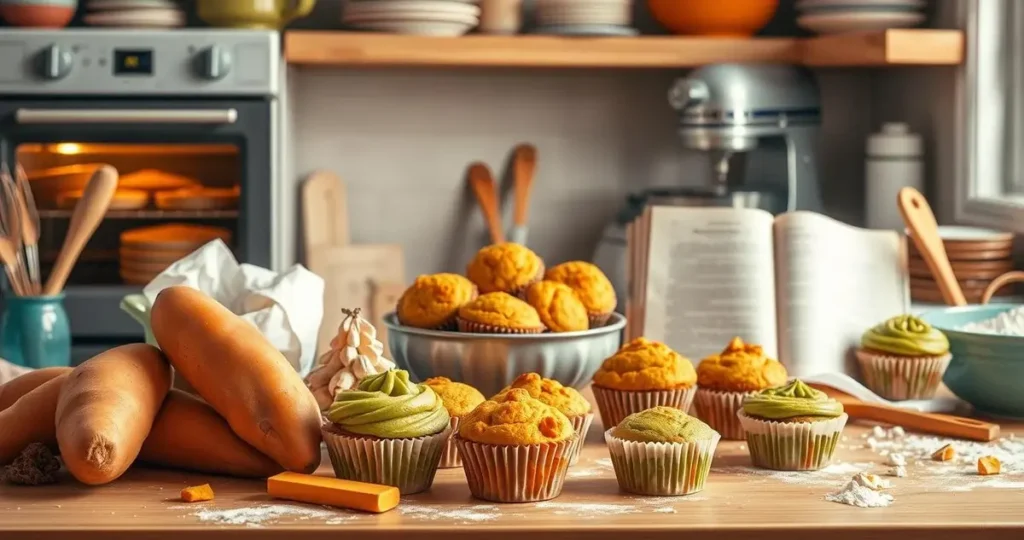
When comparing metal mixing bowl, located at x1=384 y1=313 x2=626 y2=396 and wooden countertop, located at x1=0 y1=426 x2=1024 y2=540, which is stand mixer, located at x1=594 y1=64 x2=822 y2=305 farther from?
wooden countertop, located at x1=0 y1=426 x2=1024 y2=540

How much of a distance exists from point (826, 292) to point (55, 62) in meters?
1.77

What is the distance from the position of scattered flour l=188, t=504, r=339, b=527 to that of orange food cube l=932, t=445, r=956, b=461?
58 cm

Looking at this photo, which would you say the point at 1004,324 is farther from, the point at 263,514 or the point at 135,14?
the point at 135,14

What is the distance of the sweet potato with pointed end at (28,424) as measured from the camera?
1168 millimetres

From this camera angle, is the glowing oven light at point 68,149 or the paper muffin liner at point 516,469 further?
the glowing oven light at point 68,149

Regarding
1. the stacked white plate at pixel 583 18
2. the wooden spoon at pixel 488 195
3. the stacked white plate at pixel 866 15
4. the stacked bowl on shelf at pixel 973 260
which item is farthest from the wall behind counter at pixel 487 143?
the stacked bowl on shelf at pixel 973 260

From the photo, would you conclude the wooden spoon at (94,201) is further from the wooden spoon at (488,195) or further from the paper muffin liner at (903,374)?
the wooden spoon at (488,195)

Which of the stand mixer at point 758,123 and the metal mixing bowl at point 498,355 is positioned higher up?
the stand mixer at point 758,123

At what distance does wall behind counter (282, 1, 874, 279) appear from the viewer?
3.21 m

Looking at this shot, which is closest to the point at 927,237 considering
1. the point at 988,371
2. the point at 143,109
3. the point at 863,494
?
the point at 988,371

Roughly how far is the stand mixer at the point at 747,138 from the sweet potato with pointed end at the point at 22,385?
1.69m

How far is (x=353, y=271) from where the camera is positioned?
3094 mm

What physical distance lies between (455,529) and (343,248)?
7.01ft

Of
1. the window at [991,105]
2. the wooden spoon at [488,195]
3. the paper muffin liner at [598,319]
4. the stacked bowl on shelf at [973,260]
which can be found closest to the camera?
the paper muffin liner at [598,319]
